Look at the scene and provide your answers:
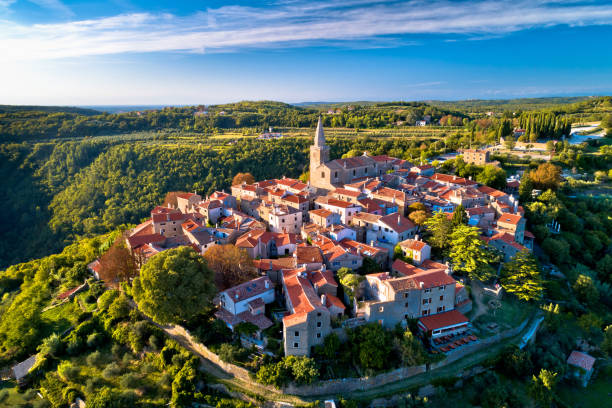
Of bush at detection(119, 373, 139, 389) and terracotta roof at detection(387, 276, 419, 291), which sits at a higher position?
terracotta roof at detection(387, 276, 419, 291)

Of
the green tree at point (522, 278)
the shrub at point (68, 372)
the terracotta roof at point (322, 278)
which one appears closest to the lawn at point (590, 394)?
the green tree at point (522, 278)

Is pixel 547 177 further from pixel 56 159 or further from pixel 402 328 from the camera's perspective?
pixel 56 159

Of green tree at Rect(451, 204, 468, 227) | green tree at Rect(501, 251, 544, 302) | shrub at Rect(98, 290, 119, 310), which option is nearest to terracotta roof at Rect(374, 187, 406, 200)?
green tree at Rect(451, 204, 468, 227)

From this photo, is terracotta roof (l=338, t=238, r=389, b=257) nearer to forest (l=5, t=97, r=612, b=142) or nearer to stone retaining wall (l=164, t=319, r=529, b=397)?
stone retaining wall (l=164, t=319, r=529, b=397)

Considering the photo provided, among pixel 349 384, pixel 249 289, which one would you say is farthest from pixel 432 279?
pixel 249 289

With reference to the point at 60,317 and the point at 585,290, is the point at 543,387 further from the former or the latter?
the point at 60,317

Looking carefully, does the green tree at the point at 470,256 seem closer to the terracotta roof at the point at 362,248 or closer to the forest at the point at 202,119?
the terracotta roof at the point at 362,248
